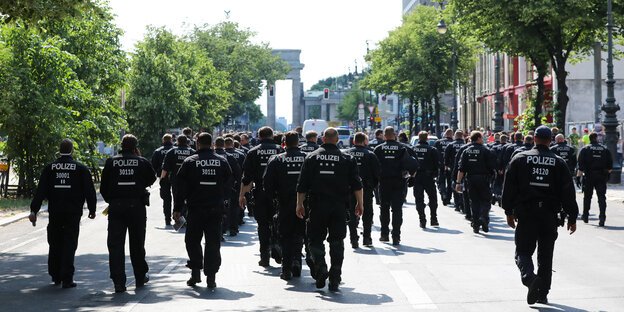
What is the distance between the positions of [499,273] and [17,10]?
30.0ft

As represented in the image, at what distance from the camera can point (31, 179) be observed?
2570 cm

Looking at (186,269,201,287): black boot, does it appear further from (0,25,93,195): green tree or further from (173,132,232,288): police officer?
(0,25,93,195): green tree

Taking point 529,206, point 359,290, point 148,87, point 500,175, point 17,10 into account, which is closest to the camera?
point 529,206

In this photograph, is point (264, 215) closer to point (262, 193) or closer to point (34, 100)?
point (262, 193)

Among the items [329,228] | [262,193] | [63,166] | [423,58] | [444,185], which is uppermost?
[423,58]

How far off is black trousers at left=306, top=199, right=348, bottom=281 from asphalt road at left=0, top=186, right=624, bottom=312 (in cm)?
33

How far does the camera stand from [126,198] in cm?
998

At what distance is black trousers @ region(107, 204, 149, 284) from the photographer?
9.79 m

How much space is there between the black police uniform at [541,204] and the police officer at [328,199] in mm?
1776

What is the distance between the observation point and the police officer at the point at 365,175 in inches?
524

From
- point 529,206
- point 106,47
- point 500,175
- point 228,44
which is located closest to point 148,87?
point 106,47

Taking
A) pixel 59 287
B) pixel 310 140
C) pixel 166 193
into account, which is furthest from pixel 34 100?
pixel 59 287

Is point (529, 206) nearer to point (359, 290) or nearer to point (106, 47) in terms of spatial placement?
point (359, 290)

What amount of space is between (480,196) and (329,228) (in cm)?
695
